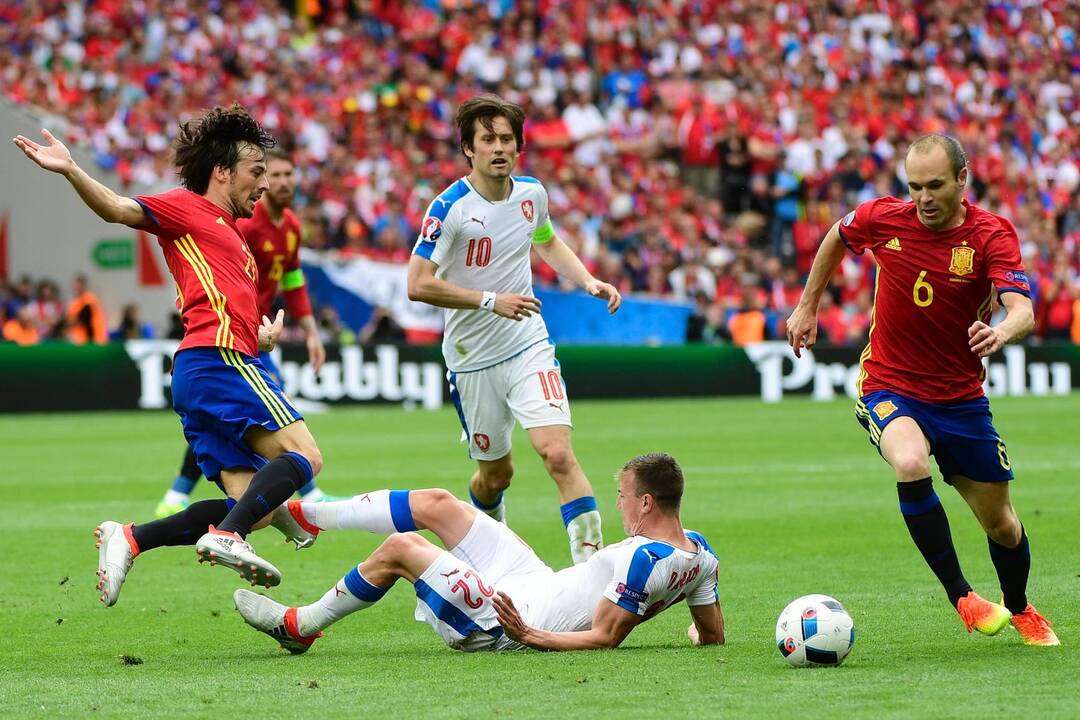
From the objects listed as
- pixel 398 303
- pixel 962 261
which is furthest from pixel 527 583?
pixel 398 303

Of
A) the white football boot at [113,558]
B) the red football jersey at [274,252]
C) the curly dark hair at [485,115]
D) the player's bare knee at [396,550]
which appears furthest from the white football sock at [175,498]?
the player's bare knee at [396,550]

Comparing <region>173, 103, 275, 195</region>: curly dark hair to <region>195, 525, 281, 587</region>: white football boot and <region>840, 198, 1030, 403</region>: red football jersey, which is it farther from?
<region>840, 198, 1030, 403</region>: red football jersey

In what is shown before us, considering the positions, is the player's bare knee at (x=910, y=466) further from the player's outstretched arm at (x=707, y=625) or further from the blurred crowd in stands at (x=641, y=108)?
the blurred crowd in stands at (x=641, y=108)

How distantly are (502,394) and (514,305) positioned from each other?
36.4 inches

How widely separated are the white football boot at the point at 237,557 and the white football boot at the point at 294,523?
68 cm

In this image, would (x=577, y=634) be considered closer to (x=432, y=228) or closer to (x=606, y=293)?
(x=606, y=293)

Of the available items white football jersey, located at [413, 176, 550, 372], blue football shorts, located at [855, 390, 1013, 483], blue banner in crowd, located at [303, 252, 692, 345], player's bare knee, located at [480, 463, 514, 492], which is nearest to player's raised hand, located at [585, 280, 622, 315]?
white football jersey, located at [413, 176, 550, 372]

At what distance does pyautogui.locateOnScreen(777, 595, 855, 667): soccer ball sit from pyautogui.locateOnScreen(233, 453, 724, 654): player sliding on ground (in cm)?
46

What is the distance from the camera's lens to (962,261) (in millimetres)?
7090

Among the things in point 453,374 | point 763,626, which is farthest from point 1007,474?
point 453,374

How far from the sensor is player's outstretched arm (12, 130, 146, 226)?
682cm

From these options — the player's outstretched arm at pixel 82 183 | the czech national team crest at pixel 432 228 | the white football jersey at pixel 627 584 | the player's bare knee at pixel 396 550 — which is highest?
the player's outstretched arm at pixel 82 183

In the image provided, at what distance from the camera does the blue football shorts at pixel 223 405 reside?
731 cm

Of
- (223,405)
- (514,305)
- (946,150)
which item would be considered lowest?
(223,405)
